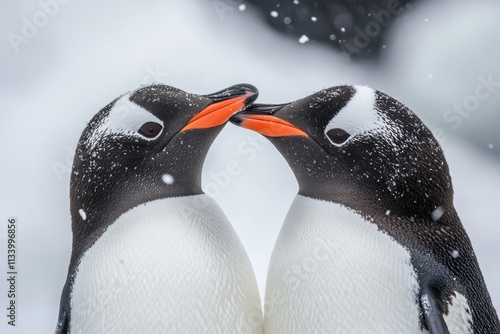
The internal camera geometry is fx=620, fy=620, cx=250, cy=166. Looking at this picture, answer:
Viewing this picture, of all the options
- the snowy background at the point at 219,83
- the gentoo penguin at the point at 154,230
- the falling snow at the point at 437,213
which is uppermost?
the falling snow at the point at 437,213

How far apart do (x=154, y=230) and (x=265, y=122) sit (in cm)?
42

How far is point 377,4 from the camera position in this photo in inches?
175

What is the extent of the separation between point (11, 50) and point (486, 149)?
3341 mm

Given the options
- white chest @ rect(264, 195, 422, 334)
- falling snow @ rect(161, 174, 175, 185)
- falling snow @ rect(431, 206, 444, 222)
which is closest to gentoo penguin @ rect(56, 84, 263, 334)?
falling snow @ rect(161, 174, 175, 185)

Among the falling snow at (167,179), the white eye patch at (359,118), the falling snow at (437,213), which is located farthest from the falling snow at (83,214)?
the falling snow at (437,213)

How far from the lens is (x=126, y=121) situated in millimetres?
1560

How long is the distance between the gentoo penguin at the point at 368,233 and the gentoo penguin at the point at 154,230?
142mm

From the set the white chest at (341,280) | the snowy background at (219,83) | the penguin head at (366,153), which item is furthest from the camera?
the snowy background at (219,83)

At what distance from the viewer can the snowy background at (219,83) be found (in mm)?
3572

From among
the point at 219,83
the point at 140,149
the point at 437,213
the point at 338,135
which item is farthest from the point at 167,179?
the point at 219,83

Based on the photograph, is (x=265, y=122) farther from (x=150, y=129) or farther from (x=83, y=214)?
(x=83, y=214)

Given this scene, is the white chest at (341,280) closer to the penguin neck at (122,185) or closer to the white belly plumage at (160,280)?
the white belly plumage at (160,280)

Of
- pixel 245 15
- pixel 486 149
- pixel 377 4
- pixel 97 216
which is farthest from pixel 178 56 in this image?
pixel 97 216

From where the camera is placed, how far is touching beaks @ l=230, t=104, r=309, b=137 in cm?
163
